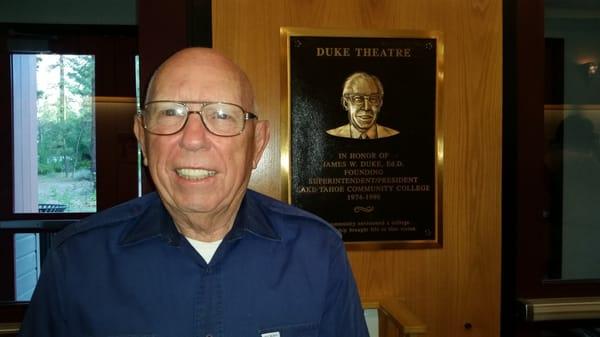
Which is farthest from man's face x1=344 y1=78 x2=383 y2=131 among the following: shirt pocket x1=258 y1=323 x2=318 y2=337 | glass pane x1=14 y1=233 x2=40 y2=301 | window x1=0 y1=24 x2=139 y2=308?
glass pane x1=14 y1=233 x2=40 y2=301

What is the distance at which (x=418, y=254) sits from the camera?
1.81 m

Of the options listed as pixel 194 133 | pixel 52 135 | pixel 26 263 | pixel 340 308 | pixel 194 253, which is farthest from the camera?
pixel 26 263

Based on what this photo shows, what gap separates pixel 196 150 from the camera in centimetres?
95

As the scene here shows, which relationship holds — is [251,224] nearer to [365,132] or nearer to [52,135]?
[365,132]

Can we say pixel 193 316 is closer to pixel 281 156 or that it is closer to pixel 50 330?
pixel 50 330

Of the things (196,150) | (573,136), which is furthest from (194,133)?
(573,136)

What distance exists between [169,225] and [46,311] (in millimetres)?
341

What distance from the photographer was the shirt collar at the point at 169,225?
1060 mm

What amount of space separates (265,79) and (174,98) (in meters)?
0.77

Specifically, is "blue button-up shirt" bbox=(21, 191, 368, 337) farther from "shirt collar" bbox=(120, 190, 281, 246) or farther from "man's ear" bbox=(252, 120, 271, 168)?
"man's ear" bbox=(252, 120, 271, 168)

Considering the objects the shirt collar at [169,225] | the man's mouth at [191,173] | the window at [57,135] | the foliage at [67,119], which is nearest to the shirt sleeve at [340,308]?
the shirt collar at [169,225]

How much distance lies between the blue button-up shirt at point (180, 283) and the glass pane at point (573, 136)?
48.7 inches

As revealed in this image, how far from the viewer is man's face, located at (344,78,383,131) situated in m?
1.71

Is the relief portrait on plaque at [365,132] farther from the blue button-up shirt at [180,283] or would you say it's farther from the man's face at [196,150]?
the man's face at [196,150]
